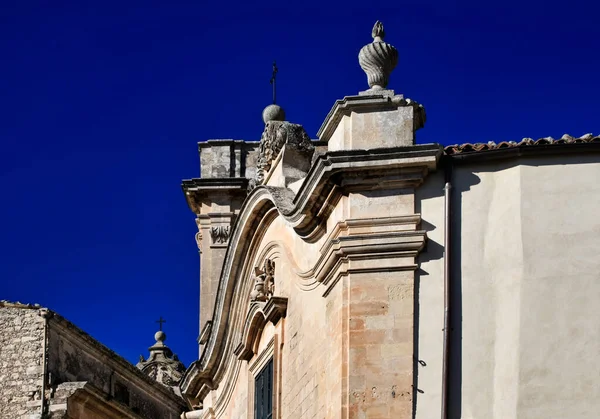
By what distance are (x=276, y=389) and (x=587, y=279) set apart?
5.61m

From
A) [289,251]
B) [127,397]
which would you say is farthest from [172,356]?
[289,251]

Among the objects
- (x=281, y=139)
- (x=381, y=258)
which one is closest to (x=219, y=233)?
(x=281, y=139)

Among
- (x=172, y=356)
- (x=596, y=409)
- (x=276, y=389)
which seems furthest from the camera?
(x=172, y=356)

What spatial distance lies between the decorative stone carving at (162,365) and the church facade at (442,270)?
2061 cm

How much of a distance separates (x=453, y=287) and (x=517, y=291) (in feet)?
2.56

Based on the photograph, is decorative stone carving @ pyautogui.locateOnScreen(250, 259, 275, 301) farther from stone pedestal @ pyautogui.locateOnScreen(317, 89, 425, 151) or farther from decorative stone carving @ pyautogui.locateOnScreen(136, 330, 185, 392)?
decorative stone carving @ pyautogui.locateOnScreen(136, 330, 185, 392)

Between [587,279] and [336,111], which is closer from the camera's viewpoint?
[587,279]

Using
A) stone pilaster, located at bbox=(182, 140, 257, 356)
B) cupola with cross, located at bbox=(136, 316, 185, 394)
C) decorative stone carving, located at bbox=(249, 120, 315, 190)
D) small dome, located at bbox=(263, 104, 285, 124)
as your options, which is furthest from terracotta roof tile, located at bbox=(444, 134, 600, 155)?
cupola with cross, located at bbox=(136, 316, 185, 394)

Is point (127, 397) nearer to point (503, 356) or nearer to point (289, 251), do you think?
point (289, 251)

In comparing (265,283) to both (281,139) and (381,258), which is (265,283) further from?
(381,258)

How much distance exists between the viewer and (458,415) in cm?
1844

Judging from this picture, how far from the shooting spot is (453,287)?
62.3 ft

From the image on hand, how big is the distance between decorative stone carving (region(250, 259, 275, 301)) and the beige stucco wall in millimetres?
4706

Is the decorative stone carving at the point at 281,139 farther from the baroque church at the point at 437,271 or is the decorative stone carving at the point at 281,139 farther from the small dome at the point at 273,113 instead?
the small dome at the point at 273,113
